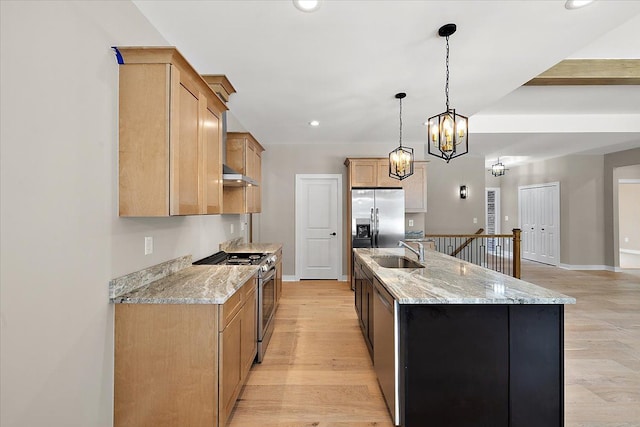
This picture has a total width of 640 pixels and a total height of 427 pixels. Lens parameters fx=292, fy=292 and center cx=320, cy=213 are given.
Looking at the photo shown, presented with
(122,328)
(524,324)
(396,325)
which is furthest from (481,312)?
(122,328)

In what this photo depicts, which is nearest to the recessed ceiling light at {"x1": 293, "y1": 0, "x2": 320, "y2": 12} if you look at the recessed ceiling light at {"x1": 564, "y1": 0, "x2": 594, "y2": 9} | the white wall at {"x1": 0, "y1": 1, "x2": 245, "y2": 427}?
the white wall at {"x1": 0, "y1": 1, "x2": 245, "y2": 427}

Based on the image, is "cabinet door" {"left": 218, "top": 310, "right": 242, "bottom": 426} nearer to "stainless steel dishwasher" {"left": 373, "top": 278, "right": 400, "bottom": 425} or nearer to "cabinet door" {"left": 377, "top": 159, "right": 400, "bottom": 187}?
"stainless steel dishwasher" {"left": 373, "top": 278, "right": 400, "bottom": 425}

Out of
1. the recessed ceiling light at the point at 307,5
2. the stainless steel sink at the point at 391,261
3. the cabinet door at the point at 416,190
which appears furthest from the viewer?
the cabinet door at the point at 416,190

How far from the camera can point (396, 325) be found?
1.73 m

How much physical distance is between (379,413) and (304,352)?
1.05 meters

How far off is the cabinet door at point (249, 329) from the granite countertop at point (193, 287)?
0.21 m

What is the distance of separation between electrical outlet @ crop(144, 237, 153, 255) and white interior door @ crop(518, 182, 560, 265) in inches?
355

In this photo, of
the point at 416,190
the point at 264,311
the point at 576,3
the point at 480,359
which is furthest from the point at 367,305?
the point at 416,190

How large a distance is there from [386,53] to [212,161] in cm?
176

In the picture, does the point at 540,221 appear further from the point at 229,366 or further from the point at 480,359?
the point at 229,366

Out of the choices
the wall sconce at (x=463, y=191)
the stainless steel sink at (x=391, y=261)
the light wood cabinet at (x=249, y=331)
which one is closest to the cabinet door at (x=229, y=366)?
the light wood cabinet at (x=249, y=331)

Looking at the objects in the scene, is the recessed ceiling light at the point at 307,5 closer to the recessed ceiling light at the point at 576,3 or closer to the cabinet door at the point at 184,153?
the cabinet door at the point at 184,153

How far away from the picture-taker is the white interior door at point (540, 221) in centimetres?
753

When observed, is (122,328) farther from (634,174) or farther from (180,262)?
(634,174)
